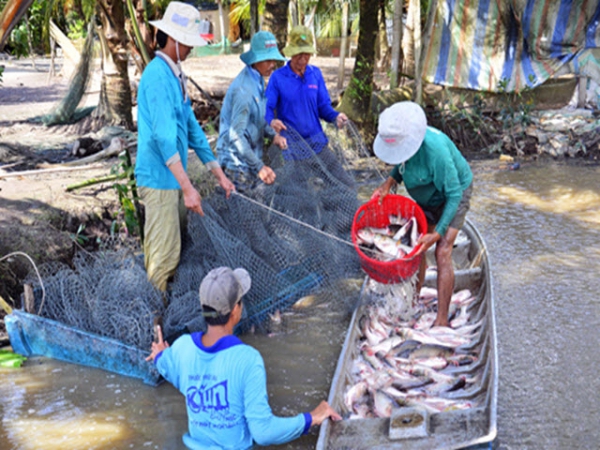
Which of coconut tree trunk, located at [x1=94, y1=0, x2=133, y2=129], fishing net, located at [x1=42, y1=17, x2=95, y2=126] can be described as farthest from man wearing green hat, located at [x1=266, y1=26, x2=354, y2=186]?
fishing net, located at [x1=42, y1=17, x2=95, y2=126]

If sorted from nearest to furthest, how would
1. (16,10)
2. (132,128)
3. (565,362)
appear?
(16,10), (565,362), (132,128)

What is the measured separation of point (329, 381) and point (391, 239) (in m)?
1.26

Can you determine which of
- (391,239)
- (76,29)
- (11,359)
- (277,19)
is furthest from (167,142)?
(76,29)

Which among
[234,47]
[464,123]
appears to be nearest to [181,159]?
[464,123]

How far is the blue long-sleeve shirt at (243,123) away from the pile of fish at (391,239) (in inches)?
44.8

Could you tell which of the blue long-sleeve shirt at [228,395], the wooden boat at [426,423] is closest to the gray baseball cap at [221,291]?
the blue long-sleeve shirt at [228,395]

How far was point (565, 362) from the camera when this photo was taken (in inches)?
207

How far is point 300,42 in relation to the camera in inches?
258

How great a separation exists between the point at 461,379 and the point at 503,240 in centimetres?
422

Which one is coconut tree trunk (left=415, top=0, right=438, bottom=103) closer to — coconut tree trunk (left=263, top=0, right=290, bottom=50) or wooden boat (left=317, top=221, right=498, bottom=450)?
coconut tree trunk (left=263, top=0, right=290, bottom=50)

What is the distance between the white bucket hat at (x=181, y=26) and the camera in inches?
176

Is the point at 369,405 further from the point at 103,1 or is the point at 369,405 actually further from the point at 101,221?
the point at 103,1

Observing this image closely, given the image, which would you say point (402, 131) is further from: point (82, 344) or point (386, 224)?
point (82, 344)

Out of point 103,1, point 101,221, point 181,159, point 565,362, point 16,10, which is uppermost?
point 103,1
